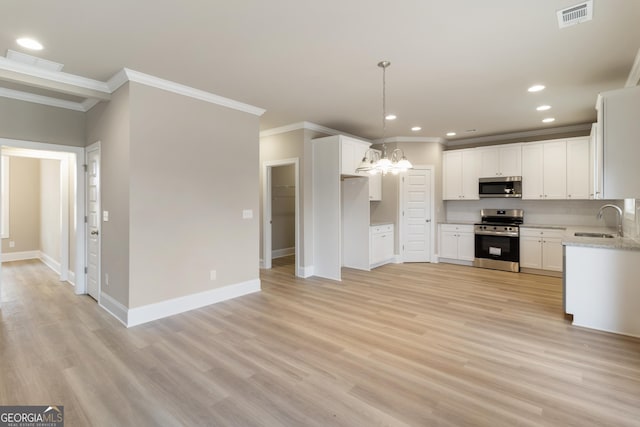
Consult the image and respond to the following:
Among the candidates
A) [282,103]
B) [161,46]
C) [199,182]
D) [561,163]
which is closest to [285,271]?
[199,182]

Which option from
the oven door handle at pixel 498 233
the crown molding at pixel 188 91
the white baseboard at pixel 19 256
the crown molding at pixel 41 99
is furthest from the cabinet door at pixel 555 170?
the white baseboard at pixel 19 256

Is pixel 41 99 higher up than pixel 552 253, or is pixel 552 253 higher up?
pixel 41 99

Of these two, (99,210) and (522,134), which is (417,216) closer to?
(522,134)

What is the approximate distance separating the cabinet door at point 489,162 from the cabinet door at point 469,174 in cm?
10

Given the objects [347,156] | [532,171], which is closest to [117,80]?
[347,156]

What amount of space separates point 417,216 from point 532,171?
2308 millimetres

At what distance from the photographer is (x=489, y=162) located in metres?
6.38

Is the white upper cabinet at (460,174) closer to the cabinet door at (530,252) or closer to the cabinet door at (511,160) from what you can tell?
the cabinet door at (511,160)

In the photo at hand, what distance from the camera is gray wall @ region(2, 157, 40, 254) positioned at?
687 centimetres

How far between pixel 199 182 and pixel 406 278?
3.78 m

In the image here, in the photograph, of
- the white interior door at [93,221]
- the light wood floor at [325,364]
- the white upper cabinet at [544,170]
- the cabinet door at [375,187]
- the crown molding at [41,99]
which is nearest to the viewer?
the light wood floor at [325,364]

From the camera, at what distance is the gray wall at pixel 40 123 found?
153 inches

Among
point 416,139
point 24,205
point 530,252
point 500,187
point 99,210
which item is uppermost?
point 416,139

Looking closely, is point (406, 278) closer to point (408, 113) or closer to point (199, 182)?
point (408, 113)
